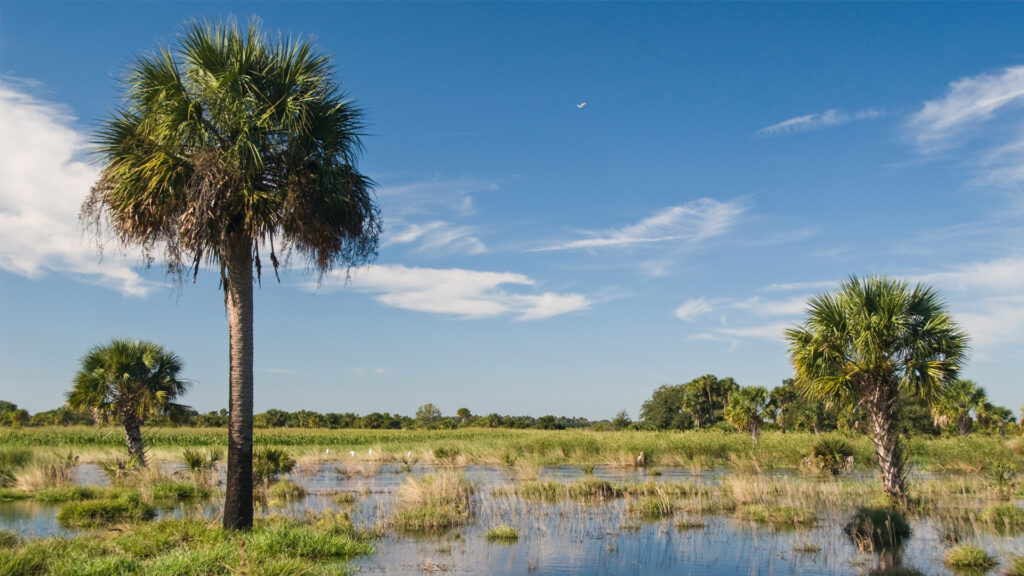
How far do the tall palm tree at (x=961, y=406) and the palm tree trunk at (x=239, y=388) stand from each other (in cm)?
4691

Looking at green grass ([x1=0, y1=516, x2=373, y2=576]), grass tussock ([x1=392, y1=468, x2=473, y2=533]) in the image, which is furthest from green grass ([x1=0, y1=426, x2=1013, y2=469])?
green grass ([x1=0, y1=516, x2=373, y2=576])

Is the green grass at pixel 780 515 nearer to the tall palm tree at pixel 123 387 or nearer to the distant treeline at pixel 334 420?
the tall palm tree at pixel 123 387

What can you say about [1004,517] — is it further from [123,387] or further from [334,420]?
[334,420]

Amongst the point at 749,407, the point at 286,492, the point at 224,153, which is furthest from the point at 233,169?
the point at 749,407

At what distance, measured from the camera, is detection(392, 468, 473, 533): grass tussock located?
1576cm

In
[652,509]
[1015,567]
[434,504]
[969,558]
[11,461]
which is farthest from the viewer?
[11,461]

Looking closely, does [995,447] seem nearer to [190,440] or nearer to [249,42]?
[249,42]

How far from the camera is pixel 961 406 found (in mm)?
50719

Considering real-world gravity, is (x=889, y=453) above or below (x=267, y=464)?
above

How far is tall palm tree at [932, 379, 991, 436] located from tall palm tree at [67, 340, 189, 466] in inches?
1800

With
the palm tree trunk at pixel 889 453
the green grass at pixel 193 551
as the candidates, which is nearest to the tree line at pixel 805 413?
the palm tree trunk at pixel 889 453

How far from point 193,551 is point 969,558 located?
1236 centimetres

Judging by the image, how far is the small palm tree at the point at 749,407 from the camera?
155 feet

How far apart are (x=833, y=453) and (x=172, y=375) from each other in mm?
26515
